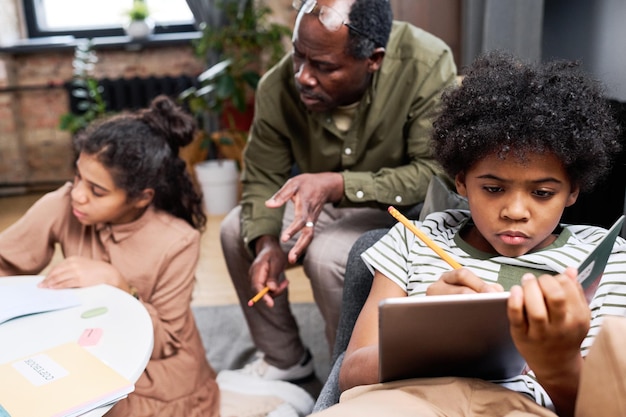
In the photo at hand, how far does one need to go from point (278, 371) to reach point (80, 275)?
0.77 m

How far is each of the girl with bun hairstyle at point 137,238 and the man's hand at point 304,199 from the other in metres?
0.31

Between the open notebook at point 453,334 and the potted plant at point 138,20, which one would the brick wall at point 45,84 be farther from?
the open notebook at point 453,334

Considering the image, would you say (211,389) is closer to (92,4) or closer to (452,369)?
(452,369)

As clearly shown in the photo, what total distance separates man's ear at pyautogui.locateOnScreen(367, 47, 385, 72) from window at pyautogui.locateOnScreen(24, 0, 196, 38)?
3258mm

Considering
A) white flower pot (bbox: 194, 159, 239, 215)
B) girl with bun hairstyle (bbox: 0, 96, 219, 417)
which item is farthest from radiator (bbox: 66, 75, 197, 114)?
girl with bun hairstyle (bbox: 0, 96, 219, 417)

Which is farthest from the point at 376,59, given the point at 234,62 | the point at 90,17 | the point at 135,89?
the point at 90,17

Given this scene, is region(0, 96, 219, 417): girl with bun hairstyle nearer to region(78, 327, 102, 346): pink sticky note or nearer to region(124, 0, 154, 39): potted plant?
region(78, 327, 102, 346): pink sticky note

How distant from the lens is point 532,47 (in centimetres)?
180

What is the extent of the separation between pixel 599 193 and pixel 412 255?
0.56 m

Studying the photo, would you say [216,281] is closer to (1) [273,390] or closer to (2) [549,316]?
(1) [273,390]

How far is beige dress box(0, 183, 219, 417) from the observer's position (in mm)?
1473

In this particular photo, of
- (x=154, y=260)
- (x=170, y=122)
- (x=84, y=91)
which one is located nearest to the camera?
(x=154, y=260)

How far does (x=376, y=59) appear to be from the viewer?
1.60m

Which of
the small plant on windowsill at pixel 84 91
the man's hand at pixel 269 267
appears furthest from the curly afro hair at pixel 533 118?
the small plant on windowsill at pixel 84 91
